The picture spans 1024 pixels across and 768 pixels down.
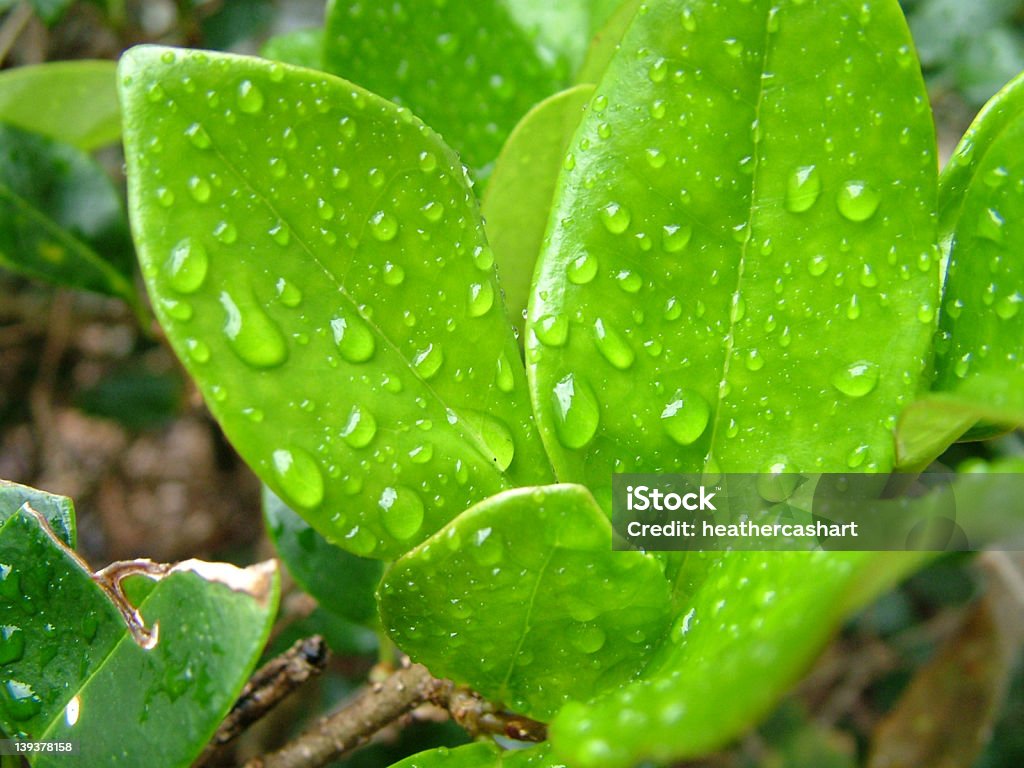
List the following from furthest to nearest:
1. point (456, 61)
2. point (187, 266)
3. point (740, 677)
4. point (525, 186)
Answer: point (456, 61) → point (525, 186) → point (187, 266) → point (740, 677)

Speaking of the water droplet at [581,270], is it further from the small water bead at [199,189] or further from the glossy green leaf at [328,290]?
the small water bead at [199,189]

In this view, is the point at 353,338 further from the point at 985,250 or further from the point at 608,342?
the point at 985,250

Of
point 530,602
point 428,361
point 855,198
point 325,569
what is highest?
point 855,198

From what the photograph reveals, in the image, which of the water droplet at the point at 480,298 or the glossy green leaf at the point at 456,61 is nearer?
the water droplet at the point at 480,298

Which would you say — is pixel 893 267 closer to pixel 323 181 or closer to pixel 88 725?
pixel 323 181

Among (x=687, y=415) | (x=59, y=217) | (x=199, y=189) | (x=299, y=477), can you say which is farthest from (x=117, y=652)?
(x=59, y=217)

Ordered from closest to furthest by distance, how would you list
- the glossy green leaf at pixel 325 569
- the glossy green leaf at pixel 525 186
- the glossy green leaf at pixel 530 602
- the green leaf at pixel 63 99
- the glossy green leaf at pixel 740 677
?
the glossy green leaf at pixel 740 677
the glossy green leaf at pixel 530 602
the glossy green leaf at pixel 525 186
the glossy green leaf at pixel 325 569
the green leaf at pixel 63 99

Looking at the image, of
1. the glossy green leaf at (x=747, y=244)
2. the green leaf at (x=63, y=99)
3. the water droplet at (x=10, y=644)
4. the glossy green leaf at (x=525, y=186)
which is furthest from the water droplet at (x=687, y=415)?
the green leaf at (x=63, y=99)
